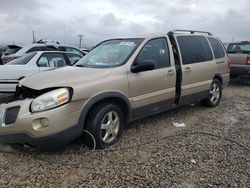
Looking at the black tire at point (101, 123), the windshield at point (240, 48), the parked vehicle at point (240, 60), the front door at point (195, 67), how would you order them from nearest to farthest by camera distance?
the black tire at point (101, 123) < the front door at point (195, 67) < the parked vehicle at point (240, 60) < the windshield at point (240, 48)

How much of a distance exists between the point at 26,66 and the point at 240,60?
7.22 m

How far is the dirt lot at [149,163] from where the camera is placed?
3.21m

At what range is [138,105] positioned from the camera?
14.8 ft

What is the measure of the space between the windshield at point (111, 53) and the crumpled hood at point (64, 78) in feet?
1.18

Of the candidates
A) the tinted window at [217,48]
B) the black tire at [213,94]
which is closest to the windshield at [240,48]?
the tinted window at [217,48]

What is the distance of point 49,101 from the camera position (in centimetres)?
347

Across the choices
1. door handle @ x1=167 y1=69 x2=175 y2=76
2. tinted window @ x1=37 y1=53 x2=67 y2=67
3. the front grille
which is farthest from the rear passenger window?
tinted window @ x1=37 y1=53 x2=67 y2=67

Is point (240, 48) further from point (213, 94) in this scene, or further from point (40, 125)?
point (40, 125)

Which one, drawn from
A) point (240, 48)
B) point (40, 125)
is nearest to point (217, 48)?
point (240, 48)

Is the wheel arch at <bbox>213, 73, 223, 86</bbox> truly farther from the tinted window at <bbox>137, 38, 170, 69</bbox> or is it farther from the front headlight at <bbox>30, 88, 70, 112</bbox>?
the front headlight at <bbox>30, 88, 70, 112</bbox>

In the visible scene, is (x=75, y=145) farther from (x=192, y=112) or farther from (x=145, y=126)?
(x=192, y=112)

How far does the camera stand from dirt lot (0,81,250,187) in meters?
3.21

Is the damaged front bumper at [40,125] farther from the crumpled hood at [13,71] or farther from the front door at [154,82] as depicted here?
the crumpled hood at [13,71]

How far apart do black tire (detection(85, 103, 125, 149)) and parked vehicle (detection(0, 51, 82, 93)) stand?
2317 mm
